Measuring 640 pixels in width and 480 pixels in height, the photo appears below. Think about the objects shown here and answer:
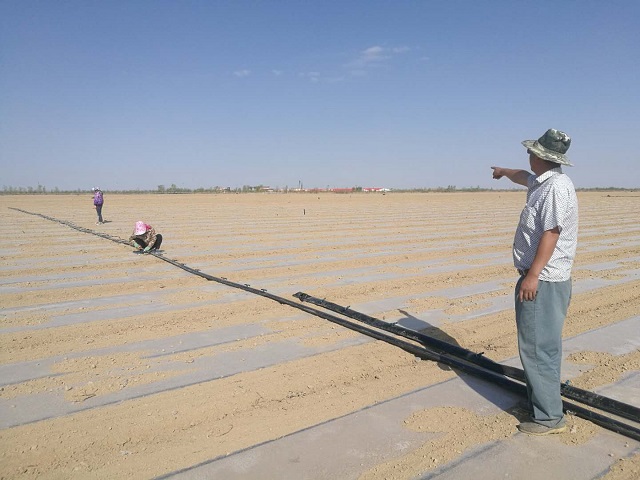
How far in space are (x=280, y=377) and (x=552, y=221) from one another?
2.00 m

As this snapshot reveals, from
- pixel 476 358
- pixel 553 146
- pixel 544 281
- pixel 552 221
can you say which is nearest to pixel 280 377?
pixel 476 358

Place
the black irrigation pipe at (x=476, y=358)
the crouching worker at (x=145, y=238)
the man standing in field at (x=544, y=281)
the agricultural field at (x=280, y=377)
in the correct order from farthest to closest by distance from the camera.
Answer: the crouching worker at (x=145, y=238) → the black irrigation pipe at (x=476, y=358) → the man standing in field at (x=544, y=281) → the agricultural field at (x=280, y=377)

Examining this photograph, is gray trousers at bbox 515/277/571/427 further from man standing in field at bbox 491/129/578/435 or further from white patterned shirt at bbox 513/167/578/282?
white patterned shirt at bbox 513/167/578/282

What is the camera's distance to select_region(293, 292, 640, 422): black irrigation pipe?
2559 millimetres

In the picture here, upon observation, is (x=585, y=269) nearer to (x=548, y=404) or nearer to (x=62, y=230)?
(x=548, y=404)

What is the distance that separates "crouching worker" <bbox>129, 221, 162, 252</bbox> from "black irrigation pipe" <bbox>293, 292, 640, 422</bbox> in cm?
423

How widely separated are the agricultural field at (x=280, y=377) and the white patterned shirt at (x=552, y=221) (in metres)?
0.92

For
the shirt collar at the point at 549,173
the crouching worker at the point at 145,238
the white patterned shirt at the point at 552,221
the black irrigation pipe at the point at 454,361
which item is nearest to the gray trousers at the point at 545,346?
the white patterned shirt at the point at 552,221

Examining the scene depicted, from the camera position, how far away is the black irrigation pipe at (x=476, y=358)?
2.56 metres

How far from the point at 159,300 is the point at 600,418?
4360 millimetres

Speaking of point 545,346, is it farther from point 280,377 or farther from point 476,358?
point 280,377

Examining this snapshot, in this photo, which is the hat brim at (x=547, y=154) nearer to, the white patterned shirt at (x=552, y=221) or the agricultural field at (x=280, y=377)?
the white patterned shirt at (x=552, y=221)

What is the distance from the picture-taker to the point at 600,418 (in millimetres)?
2496

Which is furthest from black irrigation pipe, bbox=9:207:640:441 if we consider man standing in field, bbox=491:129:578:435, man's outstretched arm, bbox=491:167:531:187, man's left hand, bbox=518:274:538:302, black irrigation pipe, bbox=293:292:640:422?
man's outstretched arm, bbox=491:167:531:187
